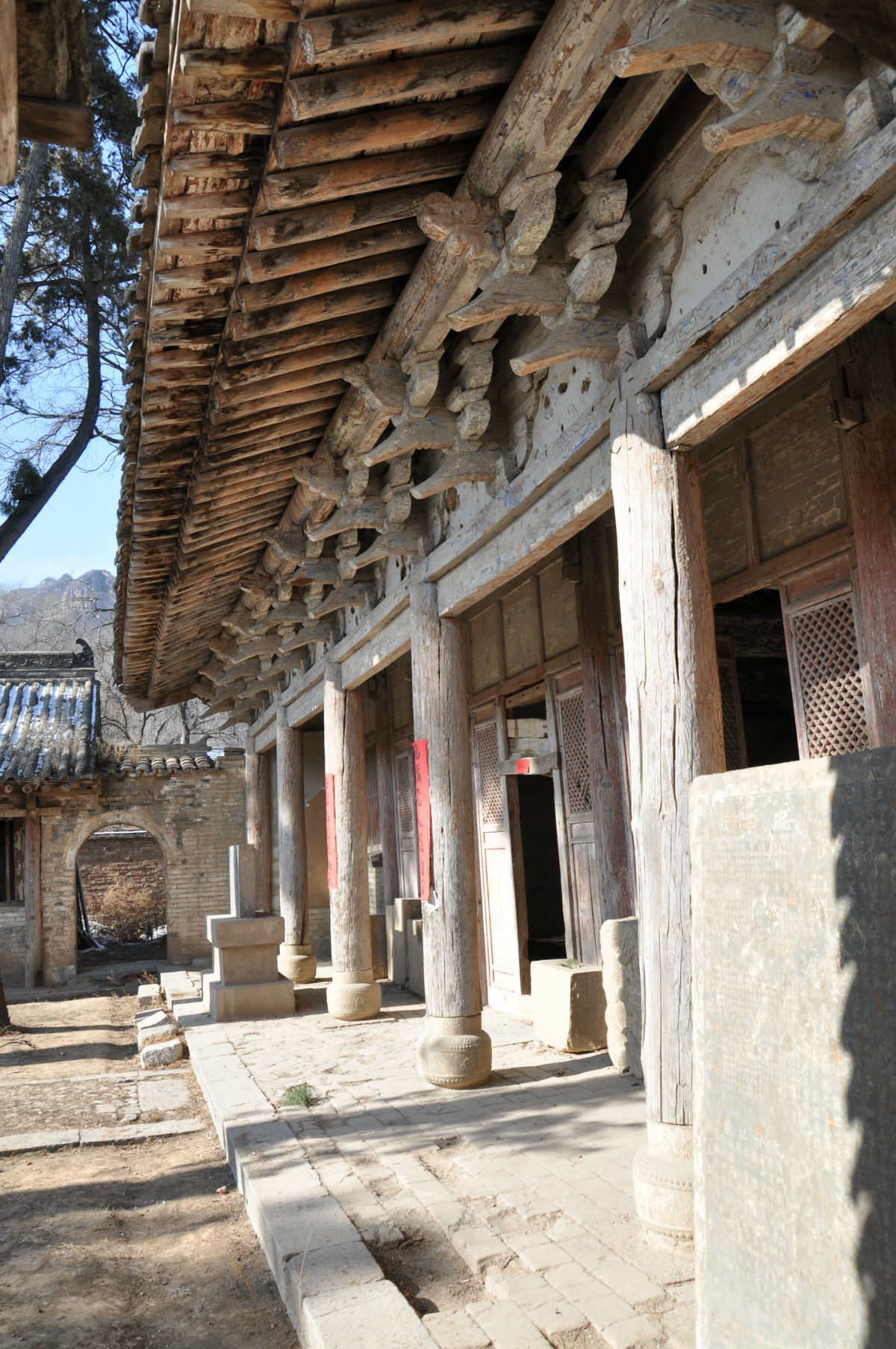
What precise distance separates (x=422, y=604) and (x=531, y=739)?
2.38 metres

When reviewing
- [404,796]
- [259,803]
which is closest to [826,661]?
[404,796]

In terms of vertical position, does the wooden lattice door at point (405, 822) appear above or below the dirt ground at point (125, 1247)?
above

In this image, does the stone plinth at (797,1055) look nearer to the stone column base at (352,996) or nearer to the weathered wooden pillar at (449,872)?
the weathered wooden pillar at (449,872)

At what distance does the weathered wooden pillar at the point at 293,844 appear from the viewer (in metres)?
11.1

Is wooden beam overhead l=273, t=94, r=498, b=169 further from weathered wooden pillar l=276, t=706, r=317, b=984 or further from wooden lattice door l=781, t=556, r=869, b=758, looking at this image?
weathered wooden pillar l=276, t=706, r=317, b=984

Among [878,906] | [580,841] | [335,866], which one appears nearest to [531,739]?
[580,841]

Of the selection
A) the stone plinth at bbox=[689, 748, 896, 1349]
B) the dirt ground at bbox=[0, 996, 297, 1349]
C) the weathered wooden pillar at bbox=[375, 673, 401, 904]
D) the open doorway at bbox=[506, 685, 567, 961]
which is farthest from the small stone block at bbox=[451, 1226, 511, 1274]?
the open doorway at bbox=[506, 685, 567, 961]

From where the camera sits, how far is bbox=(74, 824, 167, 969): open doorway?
21453 millimetres

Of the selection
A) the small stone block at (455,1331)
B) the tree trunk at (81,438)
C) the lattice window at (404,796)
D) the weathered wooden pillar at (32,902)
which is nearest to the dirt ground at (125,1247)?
the small stone block at (455,1331)

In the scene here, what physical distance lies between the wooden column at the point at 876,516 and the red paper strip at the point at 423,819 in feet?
8.94

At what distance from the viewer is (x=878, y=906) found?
148 cm

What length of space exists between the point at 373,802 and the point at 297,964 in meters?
2.34

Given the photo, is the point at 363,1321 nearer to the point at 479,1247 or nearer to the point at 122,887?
the point at 479,1247

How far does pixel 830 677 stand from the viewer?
4.61 metres
